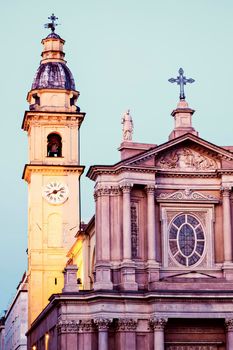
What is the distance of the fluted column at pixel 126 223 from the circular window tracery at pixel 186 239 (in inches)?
90.8

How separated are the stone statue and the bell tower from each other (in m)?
14.7

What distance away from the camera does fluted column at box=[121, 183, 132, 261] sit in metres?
40.7

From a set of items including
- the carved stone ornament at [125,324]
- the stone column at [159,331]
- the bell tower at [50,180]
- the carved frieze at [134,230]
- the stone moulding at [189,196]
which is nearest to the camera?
the stone column at [159,331]

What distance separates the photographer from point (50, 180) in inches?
2254

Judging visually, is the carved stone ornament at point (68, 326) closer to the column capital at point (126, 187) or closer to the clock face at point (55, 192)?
the column capital at point (126, 187)

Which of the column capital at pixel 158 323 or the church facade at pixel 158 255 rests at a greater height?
the church facade at pixel 158 255

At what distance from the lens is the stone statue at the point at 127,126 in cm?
4247

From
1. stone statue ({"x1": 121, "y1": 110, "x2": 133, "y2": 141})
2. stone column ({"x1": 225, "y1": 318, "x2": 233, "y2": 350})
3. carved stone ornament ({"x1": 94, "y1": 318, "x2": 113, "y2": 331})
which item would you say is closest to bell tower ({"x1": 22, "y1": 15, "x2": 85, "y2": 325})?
stone statue ({"x1": 121, "y1": 110, "x2": 133, "y2": 141})

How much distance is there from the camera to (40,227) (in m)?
56.8

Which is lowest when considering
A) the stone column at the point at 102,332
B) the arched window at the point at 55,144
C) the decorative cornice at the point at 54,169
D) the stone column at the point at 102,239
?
the stone column at the point at 102,332

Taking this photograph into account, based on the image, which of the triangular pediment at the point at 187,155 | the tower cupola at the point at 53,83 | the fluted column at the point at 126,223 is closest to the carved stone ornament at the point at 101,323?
the fluted column at the point at 126,223

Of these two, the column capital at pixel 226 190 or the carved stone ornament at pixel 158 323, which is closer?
the carved stone ornament at pixel 158 323

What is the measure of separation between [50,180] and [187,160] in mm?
15920

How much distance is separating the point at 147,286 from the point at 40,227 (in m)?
17.0
